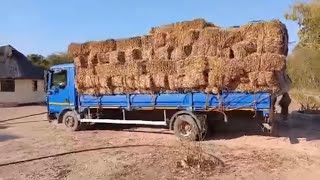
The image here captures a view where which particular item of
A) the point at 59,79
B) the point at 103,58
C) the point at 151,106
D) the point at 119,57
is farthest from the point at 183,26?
the point at 59,79

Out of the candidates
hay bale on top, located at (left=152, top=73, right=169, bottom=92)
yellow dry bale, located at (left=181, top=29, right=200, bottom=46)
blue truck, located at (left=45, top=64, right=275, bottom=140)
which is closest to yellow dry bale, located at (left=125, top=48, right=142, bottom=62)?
hay bale on top, located at (left=152, top=73, right=169, bottom=92)

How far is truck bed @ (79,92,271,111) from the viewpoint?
11273 mm

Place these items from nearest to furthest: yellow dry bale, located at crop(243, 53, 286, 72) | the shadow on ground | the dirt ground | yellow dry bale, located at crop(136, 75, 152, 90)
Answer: the dirt ground
yellow dry bale, located at crop(243, 53, 286, 72)
the shadow on ground
yellow dry bale, located at crop(136, 75, 152, 90)

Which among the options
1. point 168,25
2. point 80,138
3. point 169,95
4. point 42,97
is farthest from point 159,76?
point 42,97

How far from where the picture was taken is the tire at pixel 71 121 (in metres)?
15.7

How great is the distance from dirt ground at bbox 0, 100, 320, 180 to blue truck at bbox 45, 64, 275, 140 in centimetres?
50

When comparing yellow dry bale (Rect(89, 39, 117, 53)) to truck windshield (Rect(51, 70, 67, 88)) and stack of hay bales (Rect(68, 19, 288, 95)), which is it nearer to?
stack of hay bales (Rect(68, 19, 288, 95))

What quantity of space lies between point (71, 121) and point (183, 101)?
17.1 ft

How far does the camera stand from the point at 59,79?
16141 mm

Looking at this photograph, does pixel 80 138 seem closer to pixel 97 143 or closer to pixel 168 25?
pixel 97 143

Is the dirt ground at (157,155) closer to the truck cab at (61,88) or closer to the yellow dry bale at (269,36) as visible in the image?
the truck cab at (61,88)

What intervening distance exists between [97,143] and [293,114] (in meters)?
8.46

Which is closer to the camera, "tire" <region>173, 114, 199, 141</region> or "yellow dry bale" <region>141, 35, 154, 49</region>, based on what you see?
"tire" <region>173, 114, 199, 141</region>

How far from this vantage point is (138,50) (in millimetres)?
13461
